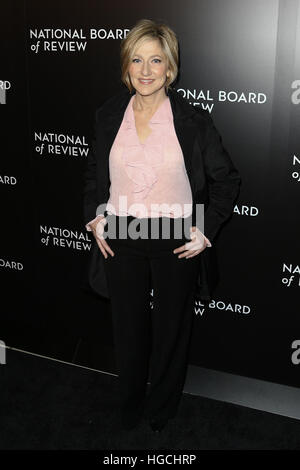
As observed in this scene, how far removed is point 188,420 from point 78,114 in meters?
1.73

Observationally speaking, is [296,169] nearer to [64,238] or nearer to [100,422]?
[64,238]

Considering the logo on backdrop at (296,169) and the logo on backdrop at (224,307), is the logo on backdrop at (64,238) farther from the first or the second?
the logo on backdrop at (296,169)

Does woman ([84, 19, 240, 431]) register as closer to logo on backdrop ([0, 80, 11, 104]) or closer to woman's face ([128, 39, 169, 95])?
woman's face ([128, 39, 169, 95])

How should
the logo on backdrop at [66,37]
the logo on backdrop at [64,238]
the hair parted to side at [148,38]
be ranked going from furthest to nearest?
the logo on backdrop at [64,238], the logo on backdrop at [66,37], the hair parted to side at [148,38]

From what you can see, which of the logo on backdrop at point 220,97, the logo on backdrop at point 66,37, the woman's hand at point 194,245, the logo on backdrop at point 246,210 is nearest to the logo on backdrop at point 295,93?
the logo on backdrop at point 220,97

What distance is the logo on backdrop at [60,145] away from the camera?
2.89 metres

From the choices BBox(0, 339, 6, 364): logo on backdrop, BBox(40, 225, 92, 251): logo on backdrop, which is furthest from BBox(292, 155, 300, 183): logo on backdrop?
BBox(0, 339, 6, 364): logo on backdrop

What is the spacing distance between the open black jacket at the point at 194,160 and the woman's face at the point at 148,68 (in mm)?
149

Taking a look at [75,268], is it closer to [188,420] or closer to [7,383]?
[7,383]

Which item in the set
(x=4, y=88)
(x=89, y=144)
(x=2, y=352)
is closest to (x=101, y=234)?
(x=89, y=144)

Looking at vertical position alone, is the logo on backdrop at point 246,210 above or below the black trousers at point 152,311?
above

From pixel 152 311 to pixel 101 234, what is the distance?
0.46 m

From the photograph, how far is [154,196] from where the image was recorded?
7.13 feet
